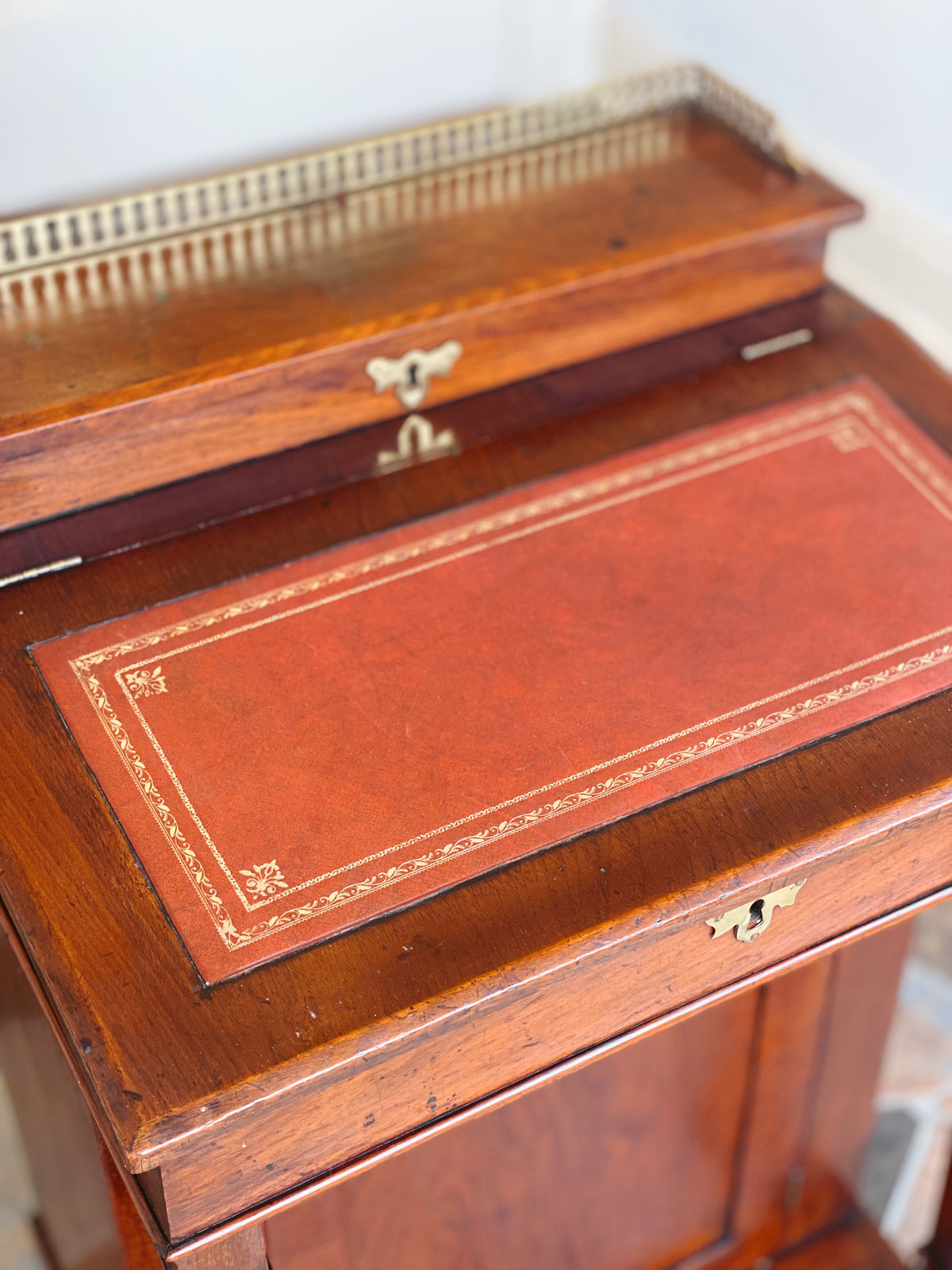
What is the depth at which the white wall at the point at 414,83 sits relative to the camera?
1.46 metres

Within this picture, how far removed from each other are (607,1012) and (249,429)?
1.71 feet

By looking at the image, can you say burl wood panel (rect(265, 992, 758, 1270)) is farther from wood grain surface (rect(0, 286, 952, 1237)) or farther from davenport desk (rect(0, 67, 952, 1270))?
wood grain surface (rect(0, 286, 952, 1237))

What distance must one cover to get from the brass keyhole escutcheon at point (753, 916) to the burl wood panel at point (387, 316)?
1.65 ft

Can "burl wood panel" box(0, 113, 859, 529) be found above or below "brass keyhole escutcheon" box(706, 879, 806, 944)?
above

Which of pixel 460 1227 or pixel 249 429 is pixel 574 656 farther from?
pixel 460 1227

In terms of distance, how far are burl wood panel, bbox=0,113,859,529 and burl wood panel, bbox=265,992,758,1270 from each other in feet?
1.99

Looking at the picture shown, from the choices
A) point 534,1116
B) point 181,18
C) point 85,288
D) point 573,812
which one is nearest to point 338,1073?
point 573,812

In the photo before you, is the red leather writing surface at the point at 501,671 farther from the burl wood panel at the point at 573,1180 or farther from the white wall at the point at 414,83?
the white wall at the point at 414,83

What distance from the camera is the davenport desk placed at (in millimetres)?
850

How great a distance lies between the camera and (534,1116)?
4.16 feet

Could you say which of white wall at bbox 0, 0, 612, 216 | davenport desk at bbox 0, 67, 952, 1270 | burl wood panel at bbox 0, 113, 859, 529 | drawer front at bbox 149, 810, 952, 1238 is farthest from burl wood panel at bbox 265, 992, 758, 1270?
white wall at bbox 0, 0, 612, 216

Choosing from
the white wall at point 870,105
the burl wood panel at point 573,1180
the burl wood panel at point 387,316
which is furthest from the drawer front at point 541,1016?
the white wall at point 870,105

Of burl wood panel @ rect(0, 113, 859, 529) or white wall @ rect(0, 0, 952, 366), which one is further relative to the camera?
white wall @ rect(0, 0, 952, 366)

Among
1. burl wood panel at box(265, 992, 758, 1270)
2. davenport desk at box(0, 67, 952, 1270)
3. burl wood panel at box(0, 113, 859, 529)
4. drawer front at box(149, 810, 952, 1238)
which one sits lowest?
burl wood panel at box(265, 992, 758, 1270)
